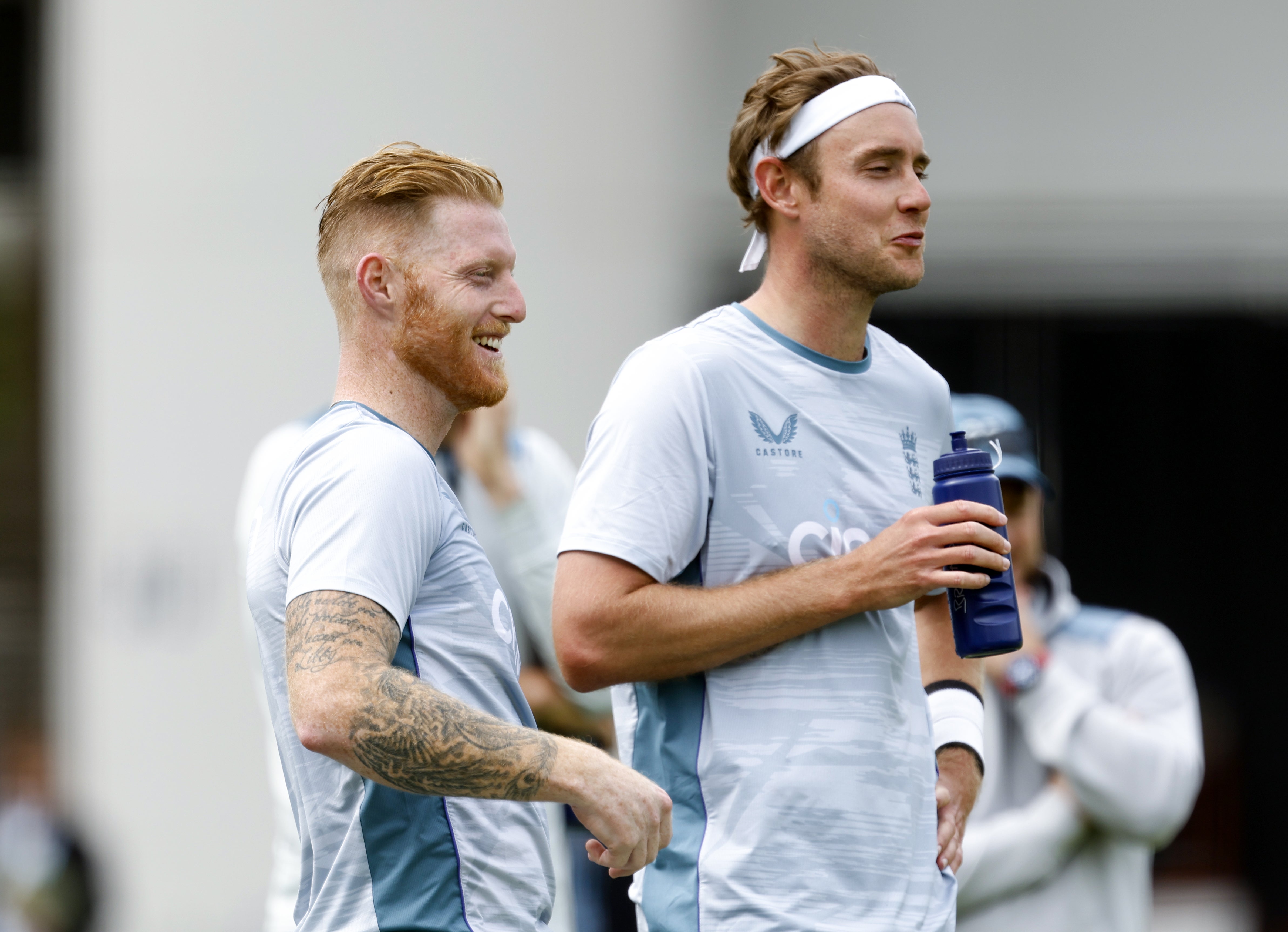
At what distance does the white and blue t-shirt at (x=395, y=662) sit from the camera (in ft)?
6.54

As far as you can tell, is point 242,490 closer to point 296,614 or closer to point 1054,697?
point 1054,697

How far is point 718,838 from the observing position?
8.16 ft

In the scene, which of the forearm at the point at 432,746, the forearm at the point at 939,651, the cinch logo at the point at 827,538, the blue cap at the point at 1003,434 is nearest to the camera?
the forearm at the point at 432,746

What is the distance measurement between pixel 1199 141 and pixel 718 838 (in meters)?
7.30

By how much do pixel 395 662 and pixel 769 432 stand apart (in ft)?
2.76

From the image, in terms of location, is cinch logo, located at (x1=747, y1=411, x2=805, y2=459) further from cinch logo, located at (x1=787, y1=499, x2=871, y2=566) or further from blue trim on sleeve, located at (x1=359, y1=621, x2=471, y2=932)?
blue trim on sleeve, located at (x1=359, y1=621, x2=471, y2=932)

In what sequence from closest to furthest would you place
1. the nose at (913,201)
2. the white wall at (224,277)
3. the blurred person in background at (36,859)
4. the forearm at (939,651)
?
the nose at (913,201) < the forearm at (939,651) < the blurred person in background at (36,859) < the white wall at (224,277)

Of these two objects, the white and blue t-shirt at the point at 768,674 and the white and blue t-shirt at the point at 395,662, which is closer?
the white and blue t-shirt at the point at 395,662

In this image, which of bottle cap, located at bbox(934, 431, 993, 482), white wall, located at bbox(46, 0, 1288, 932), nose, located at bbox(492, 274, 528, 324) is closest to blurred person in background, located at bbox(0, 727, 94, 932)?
white wall, located at bbox(46, 0, 1288, 932)

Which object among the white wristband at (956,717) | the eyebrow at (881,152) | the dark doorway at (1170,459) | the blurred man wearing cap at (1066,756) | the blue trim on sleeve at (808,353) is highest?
the eyebrow at (881,152)

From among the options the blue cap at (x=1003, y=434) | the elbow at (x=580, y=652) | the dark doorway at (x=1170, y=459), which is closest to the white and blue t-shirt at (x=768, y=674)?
the elbow at (x=580, y=652)

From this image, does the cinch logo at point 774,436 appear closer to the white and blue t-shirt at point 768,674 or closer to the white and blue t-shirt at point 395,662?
the white and blue t-shirt at point 768,674

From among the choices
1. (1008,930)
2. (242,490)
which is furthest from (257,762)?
(1008,930)

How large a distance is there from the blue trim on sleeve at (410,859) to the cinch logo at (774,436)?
768mm
